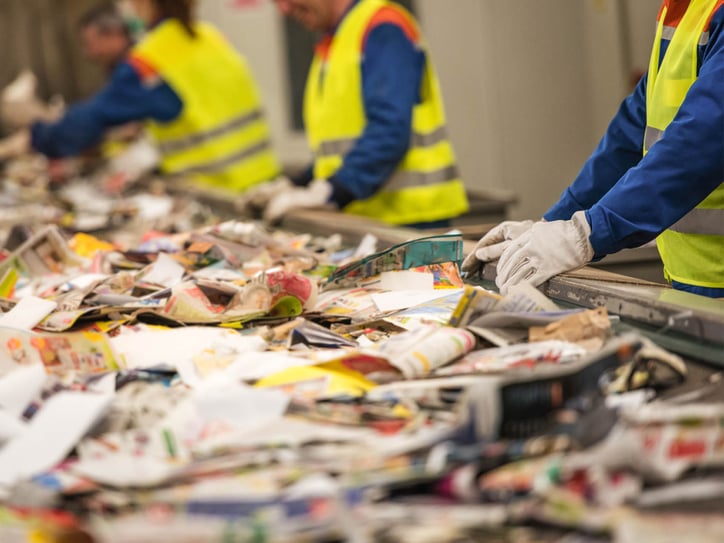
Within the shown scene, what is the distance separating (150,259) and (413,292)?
1036 millimetres

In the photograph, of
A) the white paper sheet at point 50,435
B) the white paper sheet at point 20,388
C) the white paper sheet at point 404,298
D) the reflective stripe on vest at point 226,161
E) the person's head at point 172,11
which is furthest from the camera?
the reflective stripe on vest at point 226,161

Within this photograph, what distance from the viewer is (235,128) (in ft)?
19.9

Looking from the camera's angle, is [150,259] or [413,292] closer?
[413,292]

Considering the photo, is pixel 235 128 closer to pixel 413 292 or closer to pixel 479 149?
pixel 479 149

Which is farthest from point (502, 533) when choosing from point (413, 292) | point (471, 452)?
point (413, 292)

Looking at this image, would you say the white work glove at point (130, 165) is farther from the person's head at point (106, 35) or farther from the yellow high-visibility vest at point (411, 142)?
the yellow high-visibility vest at point (411, 142)

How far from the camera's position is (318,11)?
399cm

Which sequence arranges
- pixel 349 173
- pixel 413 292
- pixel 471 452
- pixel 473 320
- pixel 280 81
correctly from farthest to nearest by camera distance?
pixel 280 81 < pixel 349 173 < pixel 413 292 < pixel 473 320 < pixel 471 452

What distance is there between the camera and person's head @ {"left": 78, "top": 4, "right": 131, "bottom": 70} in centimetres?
779

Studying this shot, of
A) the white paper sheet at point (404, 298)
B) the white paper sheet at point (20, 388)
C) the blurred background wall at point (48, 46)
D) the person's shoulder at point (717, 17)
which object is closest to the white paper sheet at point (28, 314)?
the white paper sheet at point (20, 388)

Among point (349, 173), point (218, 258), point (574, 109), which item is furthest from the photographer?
point (574, 109)

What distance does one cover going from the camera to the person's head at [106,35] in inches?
307

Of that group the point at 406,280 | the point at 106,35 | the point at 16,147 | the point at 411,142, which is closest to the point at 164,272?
the point at 406,280

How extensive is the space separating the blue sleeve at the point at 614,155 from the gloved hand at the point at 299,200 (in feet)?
4.69
